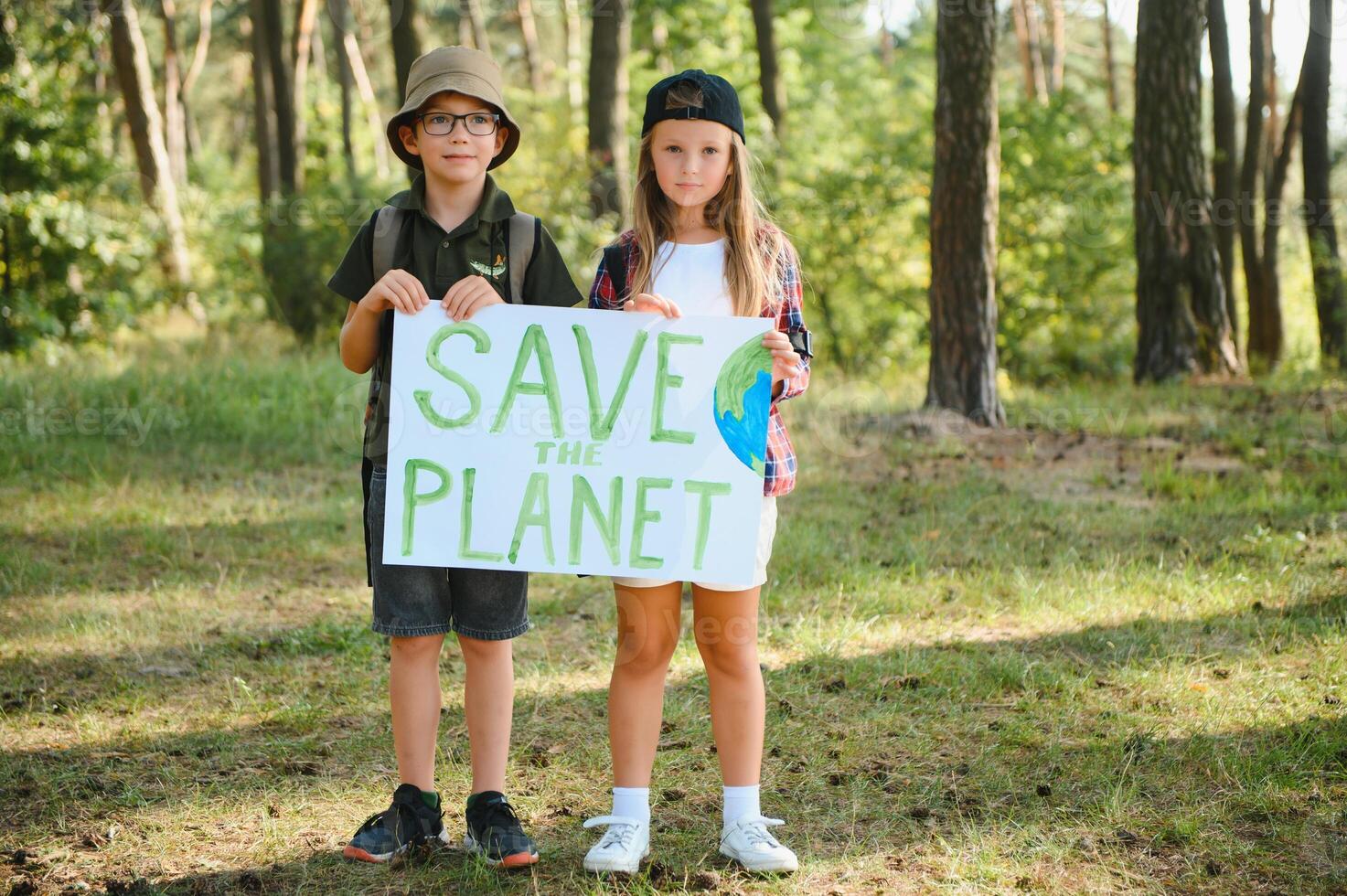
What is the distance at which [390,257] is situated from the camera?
9.87 feet

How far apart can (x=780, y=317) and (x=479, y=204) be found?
0.83 m

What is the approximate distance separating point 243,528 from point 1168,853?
17.0 ft

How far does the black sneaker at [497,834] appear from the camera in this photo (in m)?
3.06

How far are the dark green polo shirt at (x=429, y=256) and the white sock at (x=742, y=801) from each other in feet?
4.15

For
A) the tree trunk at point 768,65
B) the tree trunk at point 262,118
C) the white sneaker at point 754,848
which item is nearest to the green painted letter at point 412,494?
the white sneaker at point 754,848

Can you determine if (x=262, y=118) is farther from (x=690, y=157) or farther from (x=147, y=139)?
(x=690, y=157)

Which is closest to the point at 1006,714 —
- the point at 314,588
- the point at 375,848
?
the point at 375,848

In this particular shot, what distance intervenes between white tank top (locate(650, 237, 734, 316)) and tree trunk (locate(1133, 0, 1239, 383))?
9.21 meters

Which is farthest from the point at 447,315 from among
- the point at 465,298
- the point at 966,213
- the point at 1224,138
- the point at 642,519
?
the point at 1224,138

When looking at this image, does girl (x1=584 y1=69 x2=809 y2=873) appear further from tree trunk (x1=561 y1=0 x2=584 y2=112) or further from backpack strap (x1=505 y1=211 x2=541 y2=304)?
tree trunk (x1=561 y1=0 x2=584 y2=112)

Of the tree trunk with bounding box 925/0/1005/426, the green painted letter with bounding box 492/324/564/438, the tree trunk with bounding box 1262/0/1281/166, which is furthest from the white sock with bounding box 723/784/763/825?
the tree trunk with bounding box 1262/0/1281/166

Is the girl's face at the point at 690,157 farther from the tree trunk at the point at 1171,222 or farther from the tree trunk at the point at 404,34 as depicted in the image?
the tree trunk at the point at 1171,222

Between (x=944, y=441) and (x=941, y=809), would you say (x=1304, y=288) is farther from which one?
(x=941, y=809)

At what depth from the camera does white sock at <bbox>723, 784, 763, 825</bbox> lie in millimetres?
3096
